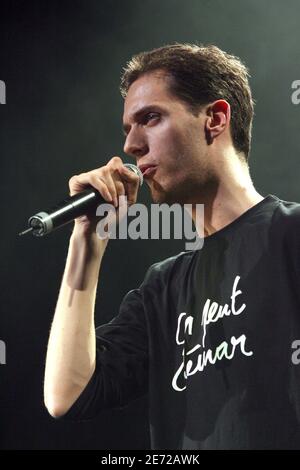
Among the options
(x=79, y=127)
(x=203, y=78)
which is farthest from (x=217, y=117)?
(x=79, y=127)

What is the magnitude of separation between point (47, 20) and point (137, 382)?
1.25 metres

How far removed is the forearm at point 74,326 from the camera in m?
1.17

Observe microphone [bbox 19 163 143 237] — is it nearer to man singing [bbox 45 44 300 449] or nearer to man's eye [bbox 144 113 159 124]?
man singing [bbox 45 44 300 449]

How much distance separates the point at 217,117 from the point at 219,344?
49cm

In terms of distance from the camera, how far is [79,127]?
1.97 m

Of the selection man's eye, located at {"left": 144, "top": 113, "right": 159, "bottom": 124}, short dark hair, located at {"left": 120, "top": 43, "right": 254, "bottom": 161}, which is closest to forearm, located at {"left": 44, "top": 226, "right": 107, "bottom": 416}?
man's eye, located at {"left": 144, "top": 113, "right": 159, "bottom": 124}

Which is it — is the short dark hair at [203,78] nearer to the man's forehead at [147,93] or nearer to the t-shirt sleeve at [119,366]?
the man's forehead at [147,93]

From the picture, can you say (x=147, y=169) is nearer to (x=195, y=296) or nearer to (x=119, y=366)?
→ (x=195, y=296)

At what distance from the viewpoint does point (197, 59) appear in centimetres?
132

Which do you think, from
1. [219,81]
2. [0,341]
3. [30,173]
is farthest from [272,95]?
[0,341]

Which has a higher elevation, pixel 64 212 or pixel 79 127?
pixel 79 127

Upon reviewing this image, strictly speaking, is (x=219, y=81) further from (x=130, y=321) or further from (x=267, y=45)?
(x=267, y=45)

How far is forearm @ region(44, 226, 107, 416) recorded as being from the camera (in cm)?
117

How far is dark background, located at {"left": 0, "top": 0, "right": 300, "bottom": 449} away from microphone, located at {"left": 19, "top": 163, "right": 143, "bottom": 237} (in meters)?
0.93
